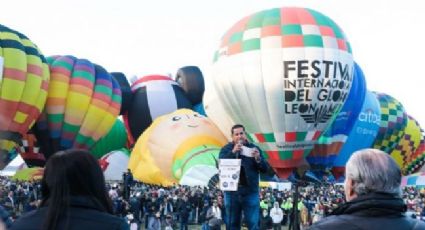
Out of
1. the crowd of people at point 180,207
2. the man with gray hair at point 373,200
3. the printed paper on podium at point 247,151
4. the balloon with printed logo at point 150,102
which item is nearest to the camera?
the man with gray hair at point 373,200

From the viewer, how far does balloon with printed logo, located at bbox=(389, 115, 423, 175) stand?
33.6 metres

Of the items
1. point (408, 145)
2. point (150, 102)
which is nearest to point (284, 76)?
point (150, 102)

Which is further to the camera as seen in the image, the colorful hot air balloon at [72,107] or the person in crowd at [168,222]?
the colorful hot air balloon at [72,107]

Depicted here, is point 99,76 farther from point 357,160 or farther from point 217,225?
point 357,160

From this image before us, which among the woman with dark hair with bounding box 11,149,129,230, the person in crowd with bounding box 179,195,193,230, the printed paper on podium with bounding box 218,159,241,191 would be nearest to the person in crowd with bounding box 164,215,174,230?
the person in crowd with bounding box 179,195,193,230

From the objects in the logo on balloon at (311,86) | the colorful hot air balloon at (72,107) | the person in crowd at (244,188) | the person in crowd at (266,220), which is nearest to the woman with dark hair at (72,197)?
the person in crowd at (244,188)

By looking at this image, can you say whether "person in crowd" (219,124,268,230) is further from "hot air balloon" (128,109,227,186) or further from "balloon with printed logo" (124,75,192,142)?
"balloon with printed logo" (124,75,192,142)

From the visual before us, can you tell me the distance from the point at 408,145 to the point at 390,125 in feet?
14.4

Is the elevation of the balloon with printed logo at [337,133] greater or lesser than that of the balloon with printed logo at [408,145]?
greater

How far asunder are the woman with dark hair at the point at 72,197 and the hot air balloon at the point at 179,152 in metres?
17.3

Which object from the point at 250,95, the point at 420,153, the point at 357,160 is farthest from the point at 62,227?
the point at 420,153

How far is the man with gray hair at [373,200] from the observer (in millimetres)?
2066

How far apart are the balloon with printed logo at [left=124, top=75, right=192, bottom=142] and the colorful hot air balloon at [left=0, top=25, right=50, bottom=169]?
327 inches

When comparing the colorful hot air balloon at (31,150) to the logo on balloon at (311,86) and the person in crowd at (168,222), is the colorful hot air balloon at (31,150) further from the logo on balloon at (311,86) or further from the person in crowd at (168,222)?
the person in crowd at (168,222)
